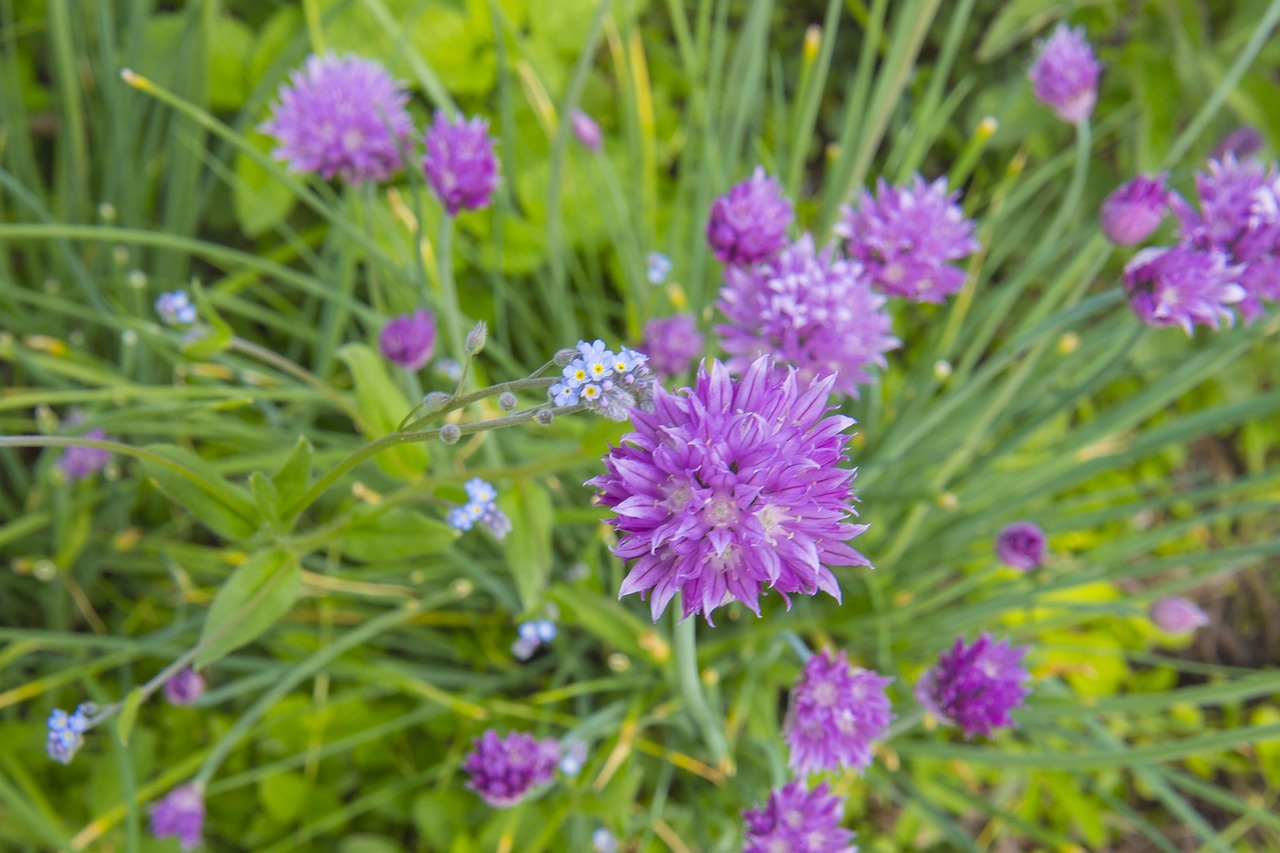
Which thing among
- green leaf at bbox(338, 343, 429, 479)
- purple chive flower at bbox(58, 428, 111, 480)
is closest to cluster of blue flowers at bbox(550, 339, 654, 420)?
green leaf at bbox(338, 343, 429, 479)

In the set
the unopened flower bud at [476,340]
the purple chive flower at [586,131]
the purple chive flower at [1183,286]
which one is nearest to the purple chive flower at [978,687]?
the purple chive flower at [1183,286]

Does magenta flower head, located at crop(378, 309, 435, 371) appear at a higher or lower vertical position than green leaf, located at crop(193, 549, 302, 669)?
higher

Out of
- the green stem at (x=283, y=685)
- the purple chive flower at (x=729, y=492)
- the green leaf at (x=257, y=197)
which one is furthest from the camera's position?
the green leaf at (x=257, y=197)

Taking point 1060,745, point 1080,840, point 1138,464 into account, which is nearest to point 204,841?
point 1060,745

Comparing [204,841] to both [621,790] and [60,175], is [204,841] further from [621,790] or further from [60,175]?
[60,175]

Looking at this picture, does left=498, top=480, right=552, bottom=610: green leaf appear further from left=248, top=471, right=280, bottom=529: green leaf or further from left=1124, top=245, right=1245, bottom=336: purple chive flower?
left=1124, top=245, right=1245, bottom=336: purple chive flower

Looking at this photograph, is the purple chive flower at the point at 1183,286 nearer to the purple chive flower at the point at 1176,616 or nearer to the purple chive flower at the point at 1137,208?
the purple chive flower at the point at 1137,208

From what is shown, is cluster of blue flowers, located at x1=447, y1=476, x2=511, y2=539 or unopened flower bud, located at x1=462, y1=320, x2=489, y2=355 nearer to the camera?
unopened flower bud, located at x1=462, y1=320, x2=489, y2=355
